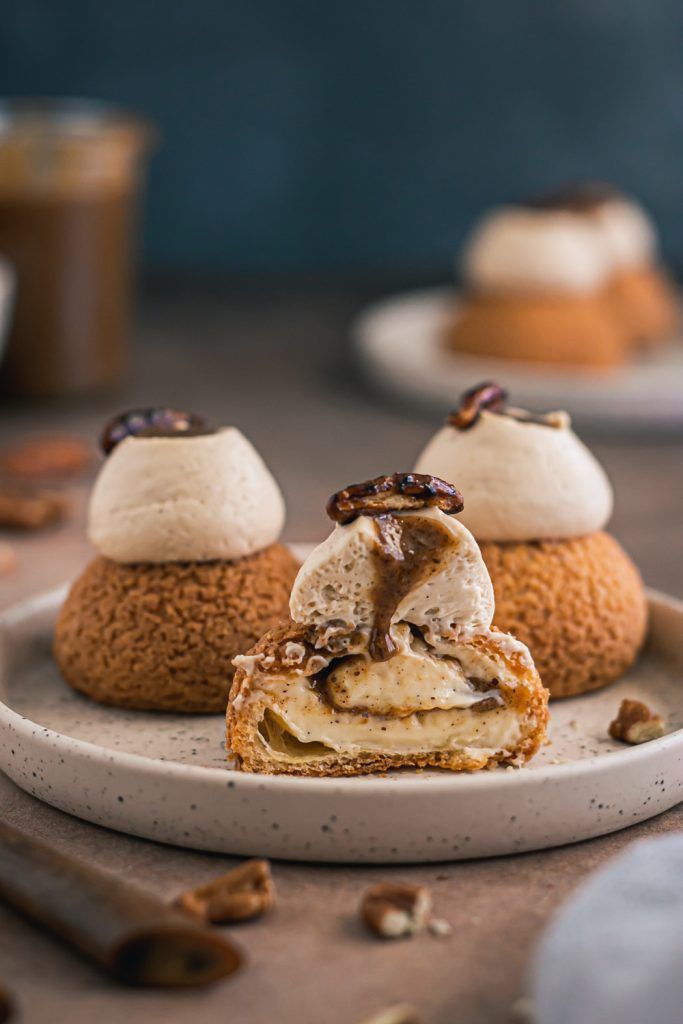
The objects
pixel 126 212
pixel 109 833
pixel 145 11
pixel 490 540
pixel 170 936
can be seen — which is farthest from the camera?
pixel 145 11

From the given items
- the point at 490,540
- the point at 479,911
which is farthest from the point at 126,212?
the point at 479,911

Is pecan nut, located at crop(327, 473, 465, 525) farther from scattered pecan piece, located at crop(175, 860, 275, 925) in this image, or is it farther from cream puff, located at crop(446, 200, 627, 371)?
cream puff, located at crop(446, 200, 627, 371)

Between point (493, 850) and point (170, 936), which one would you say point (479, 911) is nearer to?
point (493, 850)

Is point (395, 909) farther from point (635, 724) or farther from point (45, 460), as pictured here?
point (45, 460)

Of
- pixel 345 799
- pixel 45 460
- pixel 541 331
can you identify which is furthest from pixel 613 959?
pixel 541 331

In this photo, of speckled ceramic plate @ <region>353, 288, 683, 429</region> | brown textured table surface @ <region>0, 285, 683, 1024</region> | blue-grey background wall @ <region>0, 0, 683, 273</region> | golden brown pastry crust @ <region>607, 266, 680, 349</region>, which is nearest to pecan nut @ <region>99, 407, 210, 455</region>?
brown textured table surface @ <region>0, 285, 683, 1024</region>

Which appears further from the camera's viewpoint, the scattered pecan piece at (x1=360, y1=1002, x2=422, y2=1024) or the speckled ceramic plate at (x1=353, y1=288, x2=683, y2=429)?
the speckled ceramic plate at (x1=353, y1=288, x2=683, y2=429)
